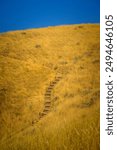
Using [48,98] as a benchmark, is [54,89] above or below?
above

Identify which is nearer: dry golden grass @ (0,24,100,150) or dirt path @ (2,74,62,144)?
dry golden grass @ (0,24,100,150)

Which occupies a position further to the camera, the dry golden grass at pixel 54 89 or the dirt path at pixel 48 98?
the dirt path at pixel 48 98

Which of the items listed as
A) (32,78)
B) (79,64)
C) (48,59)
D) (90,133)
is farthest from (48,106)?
(90,133)

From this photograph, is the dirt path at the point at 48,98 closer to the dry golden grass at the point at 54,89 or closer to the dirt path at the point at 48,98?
the dirt path at the point at 48,98

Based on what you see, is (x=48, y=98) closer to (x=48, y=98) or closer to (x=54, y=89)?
(x=48, y=98)

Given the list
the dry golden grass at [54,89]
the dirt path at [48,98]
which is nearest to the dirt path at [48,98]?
the dirt path at [48,98]

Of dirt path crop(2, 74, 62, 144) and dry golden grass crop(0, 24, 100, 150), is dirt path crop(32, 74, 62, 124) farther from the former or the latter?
dry golden grass crop(0, 24, 100, 150)

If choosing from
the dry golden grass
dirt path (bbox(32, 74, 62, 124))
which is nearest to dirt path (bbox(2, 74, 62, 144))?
dirt path (bbox(32, 74, 62, 124))

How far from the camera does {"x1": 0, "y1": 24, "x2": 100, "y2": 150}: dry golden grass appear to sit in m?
3.74

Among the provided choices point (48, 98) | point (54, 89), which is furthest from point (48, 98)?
point (54, 89)

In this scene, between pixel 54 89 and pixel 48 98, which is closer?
pixel 48 98

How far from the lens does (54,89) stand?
8555 millimetres

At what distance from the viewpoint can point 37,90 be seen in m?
8.36

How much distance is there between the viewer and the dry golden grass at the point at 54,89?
3.74 m
